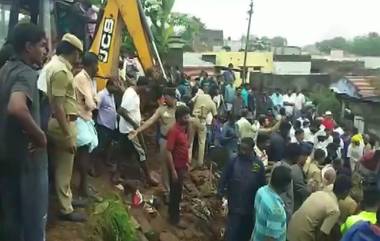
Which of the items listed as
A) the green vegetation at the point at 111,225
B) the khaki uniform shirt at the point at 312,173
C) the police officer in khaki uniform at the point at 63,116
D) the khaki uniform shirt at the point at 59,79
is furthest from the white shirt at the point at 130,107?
the khaki uniform shirt at the point at 59,79

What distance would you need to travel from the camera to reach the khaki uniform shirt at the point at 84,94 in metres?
6.52

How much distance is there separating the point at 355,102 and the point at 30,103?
20317 millimetres

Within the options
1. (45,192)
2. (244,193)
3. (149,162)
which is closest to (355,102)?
(149,162)

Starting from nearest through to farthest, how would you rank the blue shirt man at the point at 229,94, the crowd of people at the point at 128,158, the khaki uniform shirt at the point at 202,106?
1. the crowd of people at the point at 128,158
2. the khaki uniform shirt at the point at 202,106
3. the blue shirt man at the point at 229,94

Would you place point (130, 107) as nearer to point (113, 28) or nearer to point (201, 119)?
point (113, 28)

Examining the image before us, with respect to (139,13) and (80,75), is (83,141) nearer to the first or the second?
(80,75)

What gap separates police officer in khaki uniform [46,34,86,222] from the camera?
5.52 m

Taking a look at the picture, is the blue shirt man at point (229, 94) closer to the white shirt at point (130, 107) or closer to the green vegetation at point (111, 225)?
the white shirt at point (130, 107)

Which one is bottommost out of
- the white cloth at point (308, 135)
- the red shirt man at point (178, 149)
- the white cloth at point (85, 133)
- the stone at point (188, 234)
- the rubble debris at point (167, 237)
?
the stone at point (188, 234)

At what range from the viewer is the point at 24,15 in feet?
25.7

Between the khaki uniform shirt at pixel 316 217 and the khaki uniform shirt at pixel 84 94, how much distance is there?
2.55m

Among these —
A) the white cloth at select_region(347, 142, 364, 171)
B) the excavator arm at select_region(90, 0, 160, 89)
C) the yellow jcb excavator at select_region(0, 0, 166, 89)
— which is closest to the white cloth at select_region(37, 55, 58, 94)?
the yellow jcb excavator at select_region(0, 0, 166, 89)

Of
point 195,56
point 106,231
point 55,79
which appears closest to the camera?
point 55,79

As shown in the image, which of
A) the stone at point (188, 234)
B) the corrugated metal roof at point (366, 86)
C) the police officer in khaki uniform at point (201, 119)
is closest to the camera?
the stone at point (188, 234)
